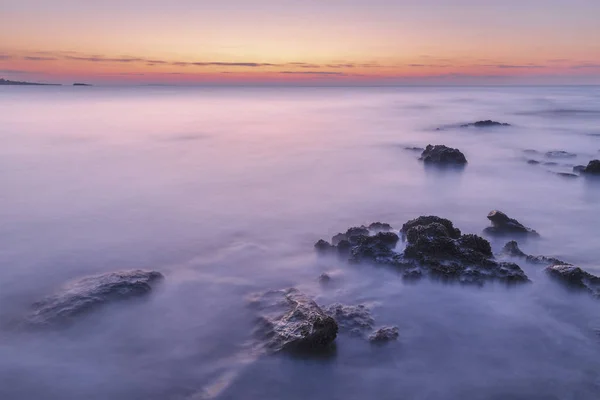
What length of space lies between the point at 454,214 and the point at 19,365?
8.77 meters

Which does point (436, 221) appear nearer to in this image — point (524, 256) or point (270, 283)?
point (524, 256)

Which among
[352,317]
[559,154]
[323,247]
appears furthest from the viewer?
[559,154]

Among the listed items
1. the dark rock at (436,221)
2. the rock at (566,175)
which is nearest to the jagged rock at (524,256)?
the dark rock at (436,221)

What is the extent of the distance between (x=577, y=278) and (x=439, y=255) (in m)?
1.86

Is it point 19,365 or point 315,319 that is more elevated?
point 315,319

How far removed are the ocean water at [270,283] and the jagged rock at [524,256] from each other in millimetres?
569

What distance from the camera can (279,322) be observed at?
542 cm

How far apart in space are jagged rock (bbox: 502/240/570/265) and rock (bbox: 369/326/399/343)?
307 cm

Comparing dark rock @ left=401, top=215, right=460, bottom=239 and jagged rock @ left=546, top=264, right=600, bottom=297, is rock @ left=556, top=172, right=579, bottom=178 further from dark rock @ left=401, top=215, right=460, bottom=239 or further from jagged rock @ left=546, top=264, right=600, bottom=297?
jagged rock @ left=546, top=264, right=600, bottom=297

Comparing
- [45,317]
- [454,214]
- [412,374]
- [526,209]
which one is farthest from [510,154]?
[45,317]

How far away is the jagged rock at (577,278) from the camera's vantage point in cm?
618

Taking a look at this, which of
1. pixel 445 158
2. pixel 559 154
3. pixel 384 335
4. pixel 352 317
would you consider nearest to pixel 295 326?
pixel 352 317

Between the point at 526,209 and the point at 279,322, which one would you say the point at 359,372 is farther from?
the point at 526,209

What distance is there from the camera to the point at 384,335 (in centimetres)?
523
